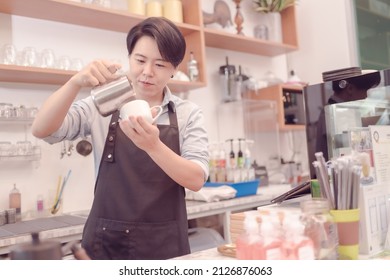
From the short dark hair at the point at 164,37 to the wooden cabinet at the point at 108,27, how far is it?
105cm

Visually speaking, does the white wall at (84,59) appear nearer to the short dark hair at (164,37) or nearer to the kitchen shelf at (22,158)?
the kitchen shelf at (22,158)

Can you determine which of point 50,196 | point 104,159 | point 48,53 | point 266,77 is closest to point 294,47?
point 266,77

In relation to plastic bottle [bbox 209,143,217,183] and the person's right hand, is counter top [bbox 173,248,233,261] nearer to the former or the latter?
the person's right hand

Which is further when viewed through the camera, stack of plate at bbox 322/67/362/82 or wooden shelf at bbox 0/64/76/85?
wooden shelf at bbox 0/64/76/85

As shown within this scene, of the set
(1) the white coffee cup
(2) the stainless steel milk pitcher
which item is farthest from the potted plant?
(1) the white coffee cup

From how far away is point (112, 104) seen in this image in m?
1.10

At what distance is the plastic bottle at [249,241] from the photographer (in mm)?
680

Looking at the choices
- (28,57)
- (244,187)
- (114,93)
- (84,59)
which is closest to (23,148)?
(28,57)

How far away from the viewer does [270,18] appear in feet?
12.2

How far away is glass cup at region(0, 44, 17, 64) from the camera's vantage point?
6.77 feet

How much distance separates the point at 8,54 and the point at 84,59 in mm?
523

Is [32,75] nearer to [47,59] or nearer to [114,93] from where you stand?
[47,59]

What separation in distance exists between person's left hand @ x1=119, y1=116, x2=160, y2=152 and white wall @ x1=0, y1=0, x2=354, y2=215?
1505mm

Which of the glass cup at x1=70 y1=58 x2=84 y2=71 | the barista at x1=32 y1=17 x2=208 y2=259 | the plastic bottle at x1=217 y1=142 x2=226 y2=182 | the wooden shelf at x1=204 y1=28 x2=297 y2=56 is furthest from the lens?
the wooden shelf at x1=204 y1=28 x2=297 y2=56
